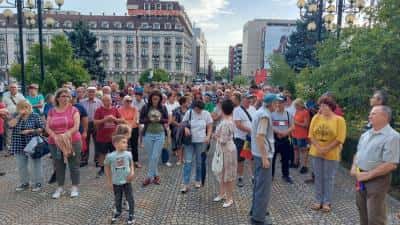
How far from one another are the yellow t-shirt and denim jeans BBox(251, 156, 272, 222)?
117cm

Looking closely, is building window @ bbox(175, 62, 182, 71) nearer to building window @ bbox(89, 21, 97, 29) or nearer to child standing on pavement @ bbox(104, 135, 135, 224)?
building window @ bbox(89, 21, 97, 29)

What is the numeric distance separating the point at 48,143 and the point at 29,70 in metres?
23.3

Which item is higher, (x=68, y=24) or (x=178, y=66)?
(x=68, y=24)

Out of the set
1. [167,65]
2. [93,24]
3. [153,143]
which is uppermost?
[93,24]

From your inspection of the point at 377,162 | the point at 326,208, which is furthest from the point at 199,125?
the point at 377,162

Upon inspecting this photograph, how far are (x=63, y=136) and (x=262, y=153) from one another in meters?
3.33

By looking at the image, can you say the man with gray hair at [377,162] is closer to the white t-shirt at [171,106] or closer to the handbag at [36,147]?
the handbag at [36,147]

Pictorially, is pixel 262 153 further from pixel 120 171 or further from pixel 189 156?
pixel 120 171

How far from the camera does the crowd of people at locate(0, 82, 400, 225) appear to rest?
11.6 ft

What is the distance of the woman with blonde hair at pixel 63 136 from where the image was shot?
5410 millimetres

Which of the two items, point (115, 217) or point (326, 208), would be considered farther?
point (326, 208)

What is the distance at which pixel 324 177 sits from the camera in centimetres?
516

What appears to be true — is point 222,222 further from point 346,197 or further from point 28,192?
point 28,192

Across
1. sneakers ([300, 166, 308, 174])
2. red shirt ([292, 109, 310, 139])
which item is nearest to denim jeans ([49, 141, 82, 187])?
red shirt ([292, 109, 310, 139])
